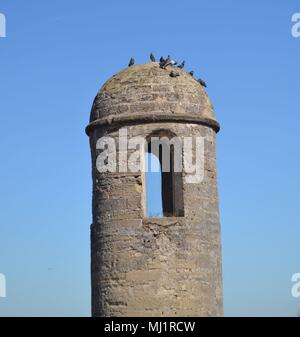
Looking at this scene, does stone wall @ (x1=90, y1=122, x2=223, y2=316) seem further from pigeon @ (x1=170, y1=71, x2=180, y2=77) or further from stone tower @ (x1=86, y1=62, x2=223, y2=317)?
pigeon @ (x1=170, y1=71, x2=180, y2=77)

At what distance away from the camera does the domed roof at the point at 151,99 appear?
16391mm

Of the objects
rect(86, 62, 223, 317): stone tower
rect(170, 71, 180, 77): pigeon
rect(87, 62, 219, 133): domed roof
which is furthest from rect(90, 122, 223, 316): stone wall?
rect(170, 71, 180, 77): pigeon

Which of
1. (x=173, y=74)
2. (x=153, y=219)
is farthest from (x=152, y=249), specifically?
(x=173, y=74)

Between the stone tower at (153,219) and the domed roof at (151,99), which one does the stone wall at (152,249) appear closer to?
the stone tower at (153,219)

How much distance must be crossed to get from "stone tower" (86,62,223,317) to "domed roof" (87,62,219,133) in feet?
0.05

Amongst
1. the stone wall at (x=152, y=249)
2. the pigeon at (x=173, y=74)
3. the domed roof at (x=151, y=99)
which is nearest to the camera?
the stone wall at (x=152, y=249)

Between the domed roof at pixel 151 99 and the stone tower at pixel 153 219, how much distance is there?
0.6 inches

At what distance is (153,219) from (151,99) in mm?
1829

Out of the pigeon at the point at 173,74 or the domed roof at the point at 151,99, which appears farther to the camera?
the pigeon at the point at 173,74

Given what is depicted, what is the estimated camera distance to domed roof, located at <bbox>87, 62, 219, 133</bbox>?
645 inches

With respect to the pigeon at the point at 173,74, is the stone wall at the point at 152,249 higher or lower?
lower

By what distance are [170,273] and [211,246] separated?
900mm

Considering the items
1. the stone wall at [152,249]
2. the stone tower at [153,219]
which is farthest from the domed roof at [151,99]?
the stone wall at [152,249]
